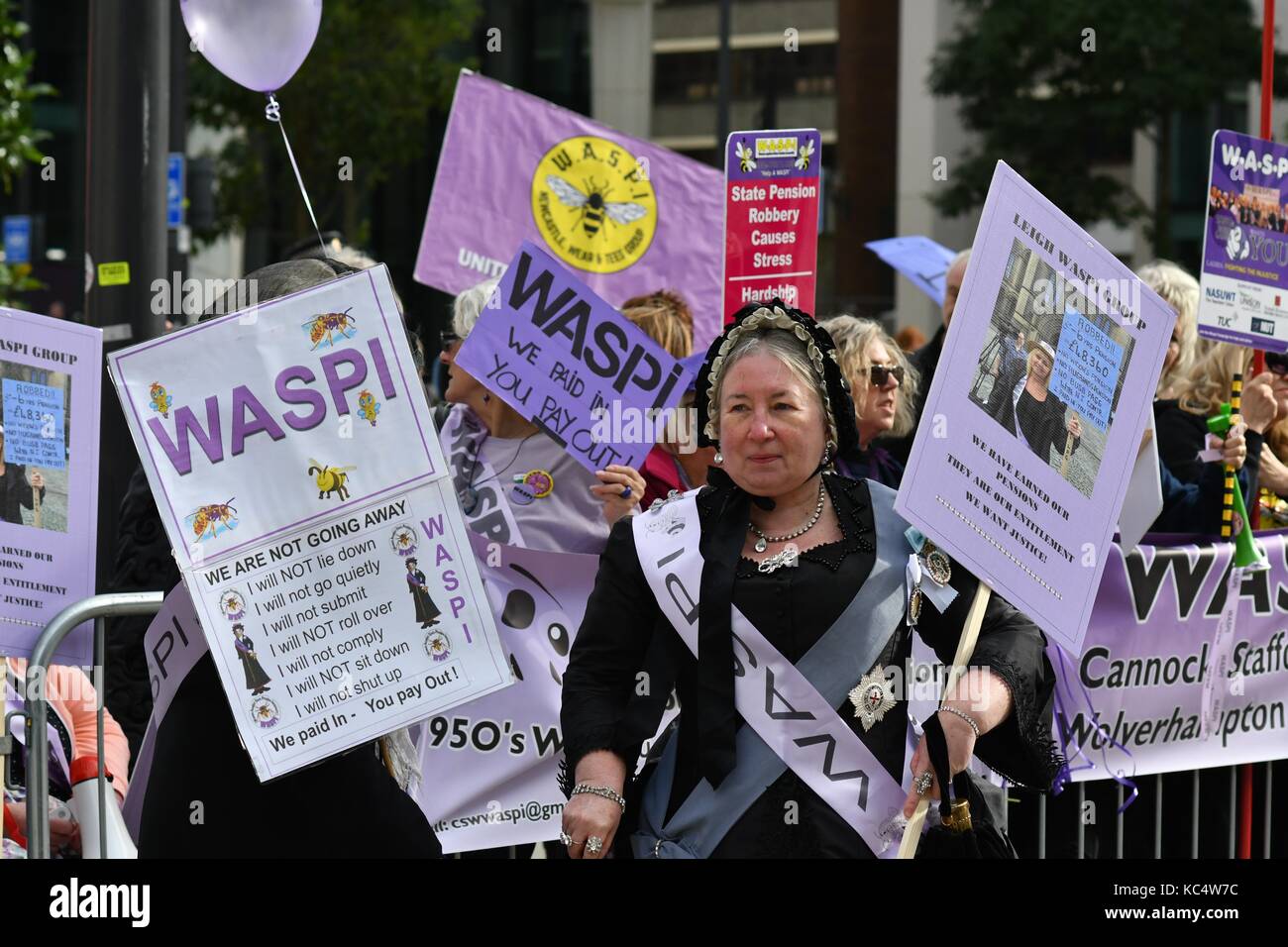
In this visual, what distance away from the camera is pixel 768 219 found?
5.99m

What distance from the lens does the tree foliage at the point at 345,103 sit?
21.3 metres

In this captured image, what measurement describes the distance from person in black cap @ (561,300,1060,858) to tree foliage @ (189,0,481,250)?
17.7m

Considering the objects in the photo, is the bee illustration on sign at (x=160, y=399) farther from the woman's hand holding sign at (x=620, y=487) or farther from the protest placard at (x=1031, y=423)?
the woman's hand holding sign at (x=620, y=487)

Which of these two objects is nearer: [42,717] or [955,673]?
[955,673]

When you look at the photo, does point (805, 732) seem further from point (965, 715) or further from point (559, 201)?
point (559, 201)

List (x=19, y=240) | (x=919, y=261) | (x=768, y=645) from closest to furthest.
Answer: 1. (x=768, y=645)
2. (x=919, y=261)
3. (x=19, y=240)

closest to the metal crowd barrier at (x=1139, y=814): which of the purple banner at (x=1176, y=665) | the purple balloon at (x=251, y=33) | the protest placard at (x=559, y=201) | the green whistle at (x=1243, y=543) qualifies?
the purple banner at (x=1176, y=665)

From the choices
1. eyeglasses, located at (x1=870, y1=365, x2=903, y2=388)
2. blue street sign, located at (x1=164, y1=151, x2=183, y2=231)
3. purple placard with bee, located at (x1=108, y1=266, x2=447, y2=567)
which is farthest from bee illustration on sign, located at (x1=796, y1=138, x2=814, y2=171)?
blue street sign, located at (x1=164, y1=151, x2=183, y2=231)

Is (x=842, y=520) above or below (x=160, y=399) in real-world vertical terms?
below

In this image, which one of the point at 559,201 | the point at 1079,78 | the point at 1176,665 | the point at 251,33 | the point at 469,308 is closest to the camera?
the point at 1176,665

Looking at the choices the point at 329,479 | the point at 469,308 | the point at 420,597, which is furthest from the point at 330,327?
the point at 469,308

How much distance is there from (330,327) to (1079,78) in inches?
986
